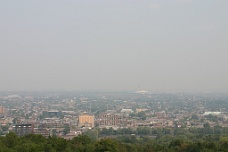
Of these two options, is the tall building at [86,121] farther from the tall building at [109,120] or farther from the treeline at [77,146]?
the treeline at [77,146]

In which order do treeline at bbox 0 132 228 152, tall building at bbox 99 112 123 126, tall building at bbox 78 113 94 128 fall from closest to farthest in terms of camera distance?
treeline at bbox 0 132 228 152 → tall building at bbox 78 113 94 128 → tall building at bbox 99 112 123 126

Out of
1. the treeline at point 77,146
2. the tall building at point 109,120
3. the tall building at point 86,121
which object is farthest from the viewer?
the tall building at point 109,120

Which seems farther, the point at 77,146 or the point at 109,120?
the point at 109,120

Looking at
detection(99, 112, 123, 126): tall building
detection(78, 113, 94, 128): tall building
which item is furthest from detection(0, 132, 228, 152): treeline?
detection(99, 112, 123, 126): tall building

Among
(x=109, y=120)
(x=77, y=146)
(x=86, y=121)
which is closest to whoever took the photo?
(x=77, y=146)

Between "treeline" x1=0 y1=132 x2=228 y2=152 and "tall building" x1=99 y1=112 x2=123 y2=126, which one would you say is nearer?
"treeline" x1=0 y1=132 x2=228 y2=152

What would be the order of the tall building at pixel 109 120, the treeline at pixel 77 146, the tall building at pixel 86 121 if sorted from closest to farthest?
the treeline at pixel 77 146 < the tall building at pixel 86 121 < the tall building at pixel 109 120

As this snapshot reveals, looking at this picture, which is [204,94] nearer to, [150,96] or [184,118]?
[150,96]

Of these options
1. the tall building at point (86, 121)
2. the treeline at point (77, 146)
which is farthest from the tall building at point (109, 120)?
the treeline at point (77, 146)

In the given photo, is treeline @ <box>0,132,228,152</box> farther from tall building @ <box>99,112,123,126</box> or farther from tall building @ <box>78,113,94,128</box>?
tall building @ <box>99,112,123,126</box>

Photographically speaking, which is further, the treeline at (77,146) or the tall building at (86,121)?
the tall building at (86,121)

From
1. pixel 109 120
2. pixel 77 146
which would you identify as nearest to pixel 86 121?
pixel 109 120

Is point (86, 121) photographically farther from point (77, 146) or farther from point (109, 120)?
point (77, 146)
